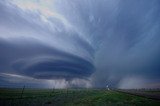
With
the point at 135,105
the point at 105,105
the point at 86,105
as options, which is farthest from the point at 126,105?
the point at 86,105

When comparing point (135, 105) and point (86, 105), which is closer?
point (135, 105)

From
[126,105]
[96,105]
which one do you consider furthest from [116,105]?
[96,105]

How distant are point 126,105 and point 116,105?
93.5 inches

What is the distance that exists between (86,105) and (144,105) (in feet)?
44.2

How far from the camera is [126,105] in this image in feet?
119

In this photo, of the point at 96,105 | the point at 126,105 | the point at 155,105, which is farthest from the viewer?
the point at 96,105

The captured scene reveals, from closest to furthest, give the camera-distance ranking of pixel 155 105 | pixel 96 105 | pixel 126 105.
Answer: pixel 155 105 < pixel 126 105 < pixel 96 105

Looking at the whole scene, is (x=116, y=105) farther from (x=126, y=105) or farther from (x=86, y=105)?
(x=86, y=105)

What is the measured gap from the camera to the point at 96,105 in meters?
39.0

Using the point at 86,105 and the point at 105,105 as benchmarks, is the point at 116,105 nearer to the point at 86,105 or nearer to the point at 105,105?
the point at 105,105

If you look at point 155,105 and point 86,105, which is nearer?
point 155,105

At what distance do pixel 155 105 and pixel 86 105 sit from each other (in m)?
15.6

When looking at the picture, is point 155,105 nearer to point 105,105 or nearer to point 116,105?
point 116,105

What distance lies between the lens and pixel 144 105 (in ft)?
116
